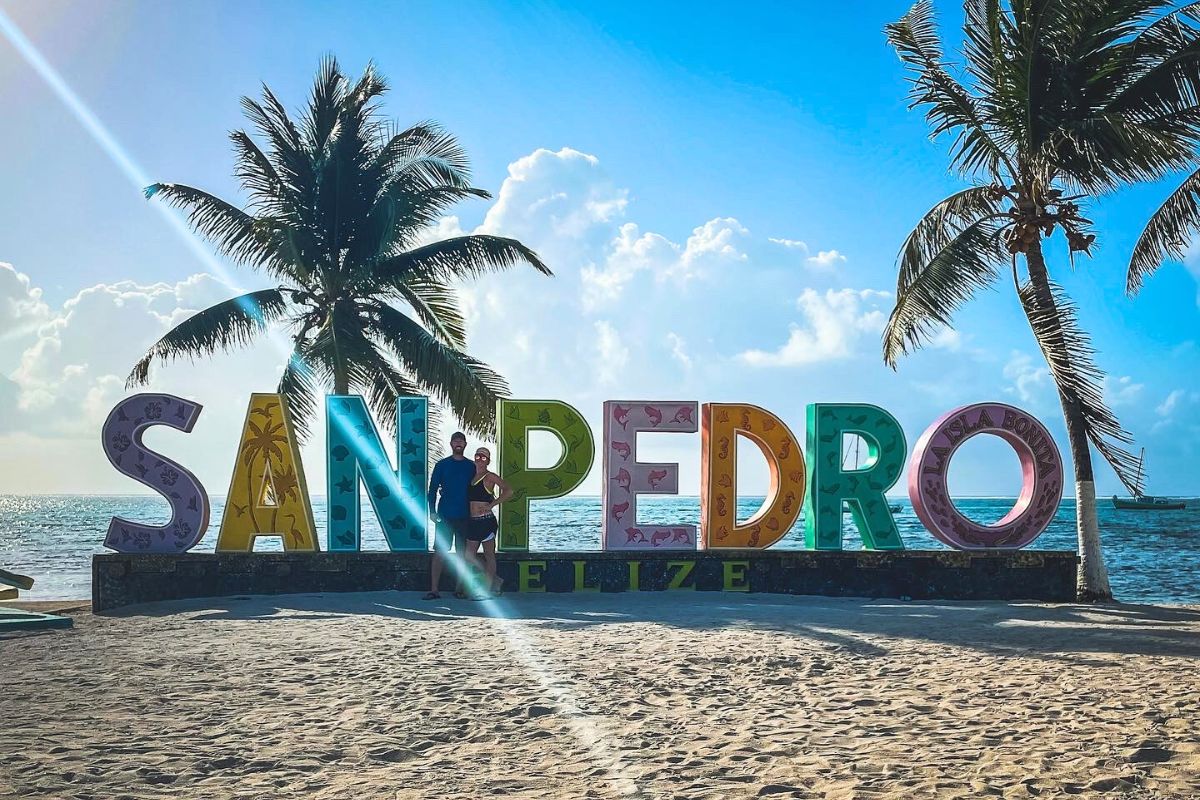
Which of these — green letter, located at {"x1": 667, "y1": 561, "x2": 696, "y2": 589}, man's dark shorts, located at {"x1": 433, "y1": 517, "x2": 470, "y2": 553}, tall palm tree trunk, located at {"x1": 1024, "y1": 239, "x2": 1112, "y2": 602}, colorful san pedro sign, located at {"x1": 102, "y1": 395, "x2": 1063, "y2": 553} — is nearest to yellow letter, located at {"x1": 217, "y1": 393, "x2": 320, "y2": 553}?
colorful san pedro sign, located at {"x1": 102, "y1": 395, "x2": 1063, "y2": 553}

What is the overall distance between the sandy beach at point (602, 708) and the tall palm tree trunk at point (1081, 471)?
350 cm

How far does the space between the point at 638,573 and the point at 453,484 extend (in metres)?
2.99

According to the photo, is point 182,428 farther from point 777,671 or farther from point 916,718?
point 916,718

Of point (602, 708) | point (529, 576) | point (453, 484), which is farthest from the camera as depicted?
point (529, 576)

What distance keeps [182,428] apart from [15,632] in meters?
3.80

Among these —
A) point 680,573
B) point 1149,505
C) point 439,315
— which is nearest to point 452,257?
point 439,315

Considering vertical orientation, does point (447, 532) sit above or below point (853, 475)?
below

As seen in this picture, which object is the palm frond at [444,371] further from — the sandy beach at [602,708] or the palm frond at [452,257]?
the sandy beach at [602,708]

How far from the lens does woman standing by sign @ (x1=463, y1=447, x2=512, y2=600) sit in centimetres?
1272

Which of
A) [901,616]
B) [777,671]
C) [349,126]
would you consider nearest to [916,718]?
[777,671]

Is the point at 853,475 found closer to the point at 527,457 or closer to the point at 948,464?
the point at 948,464

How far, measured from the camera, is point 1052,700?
678 cm

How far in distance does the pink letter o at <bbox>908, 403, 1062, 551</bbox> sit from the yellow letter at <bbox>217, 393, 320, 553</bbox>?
27.9 feet

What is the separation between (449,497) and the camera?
12727mm
